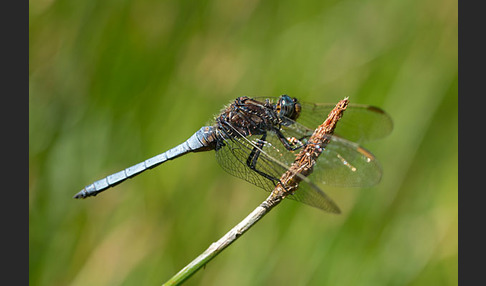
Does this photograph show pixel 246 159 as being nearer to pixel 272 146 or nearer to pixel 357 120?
pixel 272 146

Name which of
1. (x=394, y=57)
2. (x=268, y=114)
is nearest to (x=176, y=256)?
(x=268, y=114)

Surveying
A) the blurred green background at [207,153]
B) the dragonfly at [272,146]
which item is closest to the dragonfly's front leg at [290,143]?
the dragonfly at [272,146]

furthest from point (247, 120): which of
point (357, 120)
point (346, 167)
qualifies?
point (357, 120)

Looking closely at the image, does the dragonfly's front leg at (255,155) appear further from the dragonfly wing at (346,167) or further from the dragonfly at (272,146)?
the dragonfly wing at (346,167)

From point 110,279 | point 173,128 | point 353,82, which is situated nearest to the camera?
point 110,279

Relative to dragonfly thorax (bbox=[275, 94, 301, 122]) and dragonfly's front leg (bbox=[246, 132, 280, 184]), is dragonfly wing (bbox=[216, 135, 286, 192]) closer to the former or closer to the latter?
dragonfly's front leg (bbox=[246, 132, 280, 184])

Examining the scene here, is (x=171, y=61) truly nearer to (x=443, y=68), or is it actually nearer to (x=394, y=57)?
(x=394, y=57)
